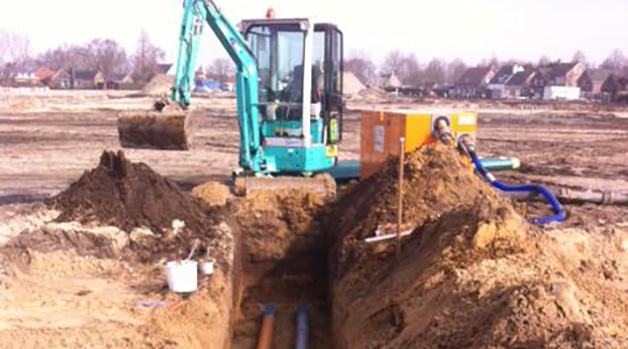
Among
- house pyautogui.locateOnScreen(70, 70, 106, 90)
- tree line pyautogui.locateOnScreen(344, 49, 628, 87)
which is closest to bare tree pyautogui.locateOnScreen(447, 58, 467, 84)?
tree line pyautogui.locateOnScreen(344, 49, 628, 87)

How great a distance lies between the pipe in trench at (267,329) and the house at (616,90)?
6161 centimetres

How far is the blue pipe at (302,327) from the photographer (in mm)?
8234

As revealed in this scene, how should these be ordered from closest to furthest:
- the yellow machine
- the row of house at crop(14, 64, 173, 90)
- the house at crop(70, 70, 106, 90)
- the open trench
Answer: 1. the open trench
2. the yellow machine
3. the row of house at crop(14, 64, 173, 90)
4. the house at crop(70, 70, 106, 90)

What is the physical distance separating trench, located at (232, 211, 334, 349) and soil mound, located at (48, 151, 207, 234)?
5.63 feet

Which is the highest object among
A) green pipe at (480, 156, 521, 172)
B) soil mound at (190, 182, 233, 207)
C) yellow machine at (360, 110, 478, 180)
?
yellow machine at (360, 110, 478, 180)

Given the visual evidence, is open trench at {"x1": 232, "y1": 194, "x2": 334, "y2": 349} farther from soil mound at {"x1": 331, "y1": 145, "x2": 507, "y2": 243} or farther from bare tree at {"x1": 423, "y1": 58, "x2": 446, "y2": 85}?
bare tree at {"x1": 423, "y1": 58, "x2": 446, "y2": 85}

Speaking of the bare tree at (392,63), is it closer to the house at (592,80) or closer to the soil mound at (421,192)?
the house at (592,80)

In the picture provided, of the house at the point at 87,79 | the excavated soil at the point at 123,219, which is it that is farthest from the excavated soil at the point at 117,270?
the house at the point at 87,79

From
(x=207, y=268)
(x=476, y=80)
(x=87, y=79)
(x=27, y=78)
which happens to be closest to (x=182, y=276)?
(x=207, y=268)

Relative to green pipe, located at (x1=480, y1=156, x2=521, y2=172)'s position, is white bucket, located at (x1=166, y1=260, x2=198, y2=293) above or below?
below

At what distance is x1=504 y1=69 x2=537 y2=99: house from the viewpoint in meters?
95.4

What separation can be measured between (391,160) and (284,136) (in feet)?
8.66

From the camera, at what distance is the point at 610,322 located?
4.95 metres

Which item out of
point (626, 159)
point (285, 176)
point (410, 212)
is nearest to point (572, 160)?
point (626, 159)
